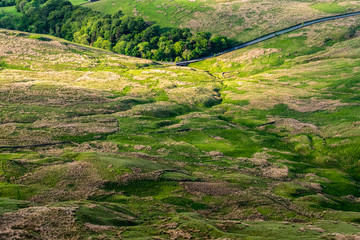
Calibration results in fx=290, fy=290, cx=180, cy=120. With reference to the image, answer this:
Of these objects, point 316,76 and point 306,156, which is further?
point 316,76

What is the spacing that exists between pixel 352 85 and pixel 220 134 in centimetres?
7133

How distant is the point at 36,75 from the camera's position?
415ft

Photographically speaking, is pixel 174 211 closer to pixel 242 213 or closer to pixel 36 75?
pixel 242 213

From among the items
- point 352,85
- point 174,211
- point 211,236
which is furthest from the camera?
point 352,85

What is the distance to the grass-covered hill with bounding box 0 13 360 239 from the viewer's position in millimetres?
35431

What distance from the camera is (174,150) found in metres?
70.4

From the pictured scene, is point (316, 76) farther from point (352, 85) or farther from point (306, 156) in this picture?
point (306, 156)

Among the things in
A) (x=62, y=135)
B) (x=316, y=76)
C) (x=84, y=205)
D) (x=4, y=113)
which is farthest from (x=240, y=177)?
(x=316, y=76)

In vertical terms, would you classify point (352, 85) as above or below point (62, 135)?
below

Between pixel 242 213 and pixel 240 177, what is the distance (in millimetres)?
12631

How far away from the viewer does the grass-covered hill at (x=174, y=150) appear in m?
35.4

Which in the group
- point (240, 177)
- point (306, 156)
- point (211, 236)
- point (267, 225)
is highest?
point (211, 236)

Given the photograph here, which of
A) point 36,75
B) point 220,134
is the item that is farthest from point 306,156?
point 36,75

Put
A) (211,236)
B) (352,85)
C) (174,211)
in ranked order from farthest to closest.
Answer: (352,85) < (174,211) < (211,236)
